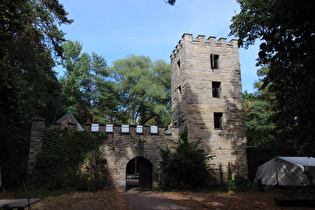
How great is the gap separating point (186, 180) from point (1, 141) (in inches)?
433

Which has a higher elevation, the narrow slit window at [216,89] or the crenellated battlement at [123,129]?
the narrow slit window at [216,89]

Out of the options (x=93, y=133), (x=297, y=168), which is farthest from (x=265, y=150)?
(x=93, y=133)

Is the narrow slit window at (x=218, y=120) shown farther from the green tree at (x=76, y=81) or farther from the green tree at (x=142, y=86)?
the green tree at (x=76, y=81)

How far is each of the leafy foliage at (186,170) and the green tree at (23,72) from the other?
8.56 meters

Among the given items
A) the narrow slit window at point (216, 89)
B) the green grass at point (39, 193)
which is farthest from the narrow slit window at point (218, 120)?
the green grass at point (39, 193)

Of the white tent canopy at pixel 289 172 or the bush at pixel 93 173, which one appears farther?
the white tent canopy at pixel 289 172

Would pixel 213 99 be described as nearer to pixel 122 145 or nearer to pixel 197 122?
pixel 197 122

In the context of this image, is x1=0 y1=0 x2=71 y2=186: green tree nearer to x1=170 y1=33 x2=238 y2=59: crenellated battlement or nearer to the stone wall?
the stone wall

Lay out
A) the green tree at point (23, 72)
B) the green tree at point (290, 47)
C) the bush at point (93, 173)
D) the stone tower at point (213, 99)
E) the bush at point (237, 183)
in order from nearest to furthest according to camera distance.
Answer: the green tree at point (290, 47) → the green tree at point (23, 72) → the bush at point (93, 173) → the bush at point (237, 183) → the stone tower at point (213, 99)

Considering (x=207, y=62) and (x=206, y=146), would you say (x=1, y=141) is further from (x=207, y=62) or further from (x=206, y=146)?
(x=207, y=62)

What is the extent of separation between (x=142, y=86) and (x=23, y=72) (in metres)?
12.9

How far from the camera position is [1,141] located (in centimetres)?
1216

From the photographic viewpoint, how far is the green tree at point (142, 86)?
26891 mm

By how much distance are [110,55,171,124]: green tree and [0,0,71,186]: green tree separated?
34.5ft
